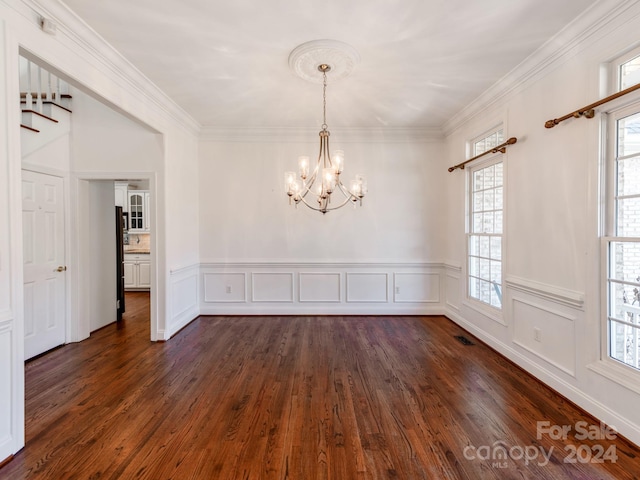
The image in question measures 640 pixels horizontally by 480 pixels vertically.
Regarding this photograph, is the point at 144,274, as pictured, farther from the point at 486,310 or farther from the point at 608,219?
the point at 608,219

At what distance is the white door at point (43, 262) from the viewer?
10.5 ft

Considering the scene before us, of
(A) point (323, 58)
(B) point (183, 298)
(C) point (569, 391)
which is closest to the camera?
(C) point (569, 391)

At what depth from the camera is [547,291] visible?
2635mm

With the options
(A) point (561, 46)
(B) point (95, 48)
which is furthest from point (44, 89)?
(A) point (561, 46)

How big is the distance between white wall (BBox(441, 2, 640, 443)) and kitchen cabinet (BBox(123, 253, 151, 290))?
6753mm

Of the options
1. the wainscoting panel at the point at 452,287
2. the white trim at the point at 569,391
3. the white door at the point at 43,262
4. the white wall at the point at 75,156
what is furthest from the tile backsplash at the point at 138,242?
the white trim at the point at 569,391

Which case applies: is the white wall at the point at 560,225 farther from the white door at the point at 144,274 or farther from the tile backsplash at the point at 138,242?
the tile backsplash at the point at 138,242

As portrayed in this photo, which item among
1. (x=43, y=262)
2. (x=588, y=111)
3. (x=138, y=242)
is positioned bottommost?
(x=43, y=262)

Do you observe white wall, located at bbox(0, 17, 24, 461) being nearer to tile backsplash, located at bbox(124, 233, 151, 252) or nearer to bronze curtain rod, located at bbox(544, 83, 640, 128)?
bronze curtain rod, located at bbox(544, 83, 640, 128)

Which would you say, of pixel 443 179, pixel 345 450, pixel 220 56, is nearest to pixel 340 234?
pixel 443 179

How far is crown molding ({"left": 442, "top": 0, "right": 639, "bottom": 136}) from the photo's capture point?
80.5 inches

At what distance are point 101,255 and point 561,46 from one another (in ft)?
18.4

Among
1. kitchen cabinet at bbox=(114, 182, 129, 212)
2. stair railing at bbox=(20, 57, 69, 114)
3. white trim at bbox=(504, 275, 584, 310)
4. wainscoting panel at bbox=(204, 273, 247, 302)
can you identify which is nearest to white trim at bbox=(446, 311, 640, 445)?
white trim at bbox=(504, 275, 584, 310)

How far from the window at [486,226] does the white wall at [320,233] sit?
31.0 inches
